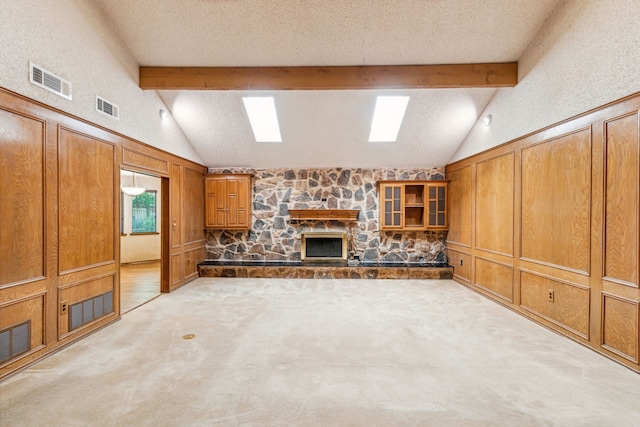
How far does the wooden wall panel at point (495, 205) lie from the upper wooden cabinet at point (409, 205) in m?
1.18

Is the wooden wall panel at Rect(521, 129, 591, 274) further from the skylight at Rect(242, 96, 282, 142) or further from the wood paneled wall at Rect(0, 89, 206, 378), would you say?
the wood paneled wall at Rect(0, 89, 206, 378)

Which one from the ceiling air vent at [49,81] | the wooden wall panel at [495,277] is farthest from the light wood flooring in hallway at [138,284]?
the wooden wall panel at [495,277]

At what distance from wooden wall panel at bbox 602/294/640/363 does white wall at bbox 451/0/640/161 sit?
6.56 ft

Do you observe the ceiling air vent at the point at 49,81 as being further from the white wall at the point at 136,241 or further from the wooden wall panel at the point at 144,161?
the white wall at the point at 136,241

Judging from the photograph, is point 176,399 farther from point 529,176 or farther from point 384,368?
point 529,176

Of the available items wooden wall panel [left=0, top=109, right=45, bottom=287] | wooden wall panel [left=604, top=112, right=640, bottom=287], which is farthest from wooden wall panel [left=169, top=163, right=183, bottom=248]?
wooden wall panel [left=604, top=112, right=640, bottom=287]

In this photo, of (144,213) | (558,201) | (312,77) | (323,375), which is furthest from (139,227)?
(558,201)

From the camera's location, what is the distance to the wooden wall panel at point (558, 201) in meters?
3.19

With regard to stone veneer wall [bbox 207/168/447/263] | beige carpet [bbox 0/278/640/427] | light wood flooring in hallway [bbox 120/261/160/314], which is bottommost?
light wood flooring in hallway [bbox 120/261/160/314]

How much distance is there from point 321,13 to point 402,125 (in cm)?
269

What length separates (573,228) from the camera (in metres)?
3.31

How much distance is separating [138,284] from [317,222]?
12.9ft

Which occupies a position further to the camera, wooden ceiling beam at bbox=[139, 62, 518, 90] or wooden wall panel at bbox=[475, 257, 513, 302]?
wooden wall panel at bbox=[475, 257, 513, 302]

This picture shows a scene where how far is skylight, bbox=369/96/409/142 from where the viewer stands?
543 centimetres
